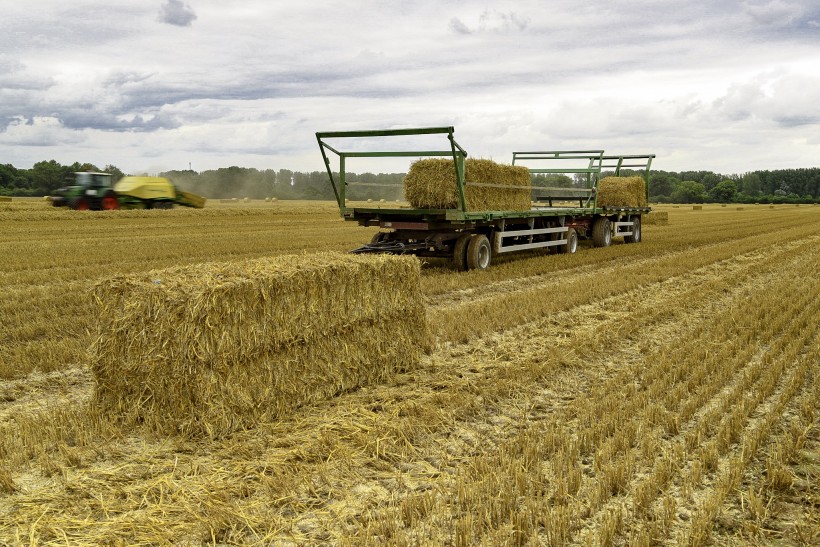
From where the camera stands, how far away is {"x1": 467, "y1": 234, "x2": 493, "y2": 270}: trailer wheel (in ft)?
43.7

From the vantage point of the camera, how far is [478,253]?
44.2 ft

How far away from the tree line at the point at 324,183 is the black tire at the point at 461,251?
1.46m

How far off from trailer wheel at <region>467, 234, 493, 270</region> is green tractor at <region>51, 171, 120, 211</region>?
25.4 metres

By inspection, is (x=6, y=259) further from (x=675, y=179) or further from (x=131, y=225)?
(x=675, y=179)

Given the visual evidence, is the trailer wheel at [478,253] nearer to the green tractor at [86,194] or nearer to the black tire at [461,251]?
the black tire at [461,251]

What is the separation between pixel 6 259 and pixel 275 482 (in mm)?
13743

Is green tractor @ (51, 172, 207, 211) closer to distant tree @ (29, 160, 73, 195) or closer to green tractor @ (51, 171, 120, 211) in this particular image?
green tractor @ (51, 171, 120, 211)

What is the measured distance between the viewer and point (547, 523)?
3451 mm

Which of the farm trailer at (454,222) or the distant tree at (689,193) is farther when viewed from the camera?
the distant tree at (689,193)

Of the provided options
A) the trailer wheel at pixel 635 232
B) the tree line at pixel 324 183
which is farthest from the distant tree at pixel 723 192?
the trailer wheel at pixel 635 232

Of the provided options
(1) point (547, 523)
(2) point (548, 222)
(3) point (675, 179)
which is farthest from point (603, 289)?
(3) point (675, 179)

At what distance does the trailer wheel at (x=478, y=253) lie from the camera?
524 inches

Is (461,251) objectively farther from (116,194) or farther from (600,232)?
(116,194)

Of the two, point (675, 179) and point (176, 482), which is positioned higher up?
point (675, 179)
